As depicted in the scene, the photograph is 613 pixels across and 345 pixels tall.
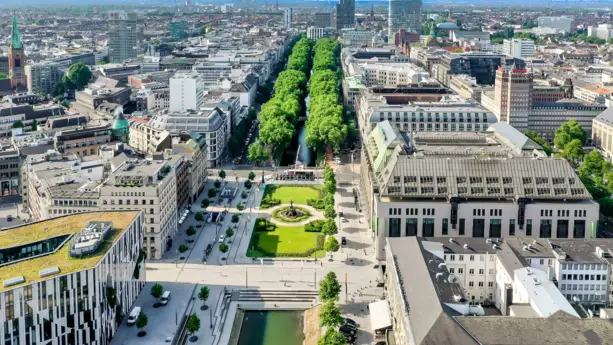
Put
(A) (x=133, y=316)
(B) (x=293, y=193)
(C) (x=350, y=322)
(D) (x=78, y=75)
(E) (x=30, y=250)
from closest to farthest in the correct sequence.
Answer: (E) (x=30, y=250) < (C) (x=350, y=322) < (A) (x=133, y=316) < (B) (x=293, y=193) < (D) (x=78, y=75)

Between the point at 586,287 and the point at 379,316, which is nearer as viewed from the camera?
the point at 586,287

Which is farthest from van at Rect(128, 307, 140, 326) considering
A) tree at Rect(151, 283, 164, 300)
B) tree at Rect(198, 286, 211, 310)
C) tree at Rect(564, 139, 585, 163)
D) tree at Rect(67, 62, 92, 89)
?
tree at Rect(67, 62, 92, 89)

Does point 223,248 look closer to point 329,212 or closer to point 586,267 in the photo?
point 329,212

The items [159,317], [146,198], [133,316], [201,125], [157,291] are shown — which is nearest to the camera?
[133,316]

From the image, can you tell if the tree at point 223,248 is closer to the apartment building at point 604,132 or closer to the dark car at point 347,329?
the dark car at point 347,329

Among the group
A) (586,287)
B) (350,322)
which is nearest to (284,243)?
(350,322)

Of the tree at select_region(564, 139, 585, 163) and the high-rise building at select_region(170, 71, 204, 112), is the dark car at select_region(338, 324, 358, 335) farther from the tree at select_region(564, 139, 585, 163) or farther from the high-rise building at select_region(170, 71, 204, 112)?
the high-rise building at select_region(170, 71, 204, 112)

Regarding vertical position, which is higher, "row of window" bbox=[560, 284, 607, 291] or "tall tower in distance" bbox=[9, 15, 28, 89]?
"tall tower in distance" bbox=[9, 15, 28, 89]
